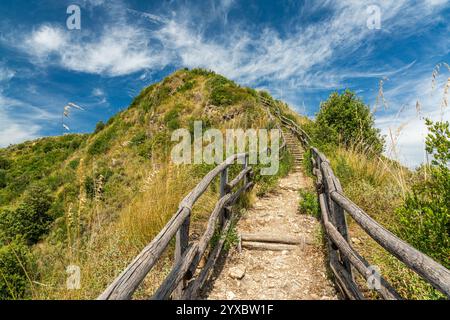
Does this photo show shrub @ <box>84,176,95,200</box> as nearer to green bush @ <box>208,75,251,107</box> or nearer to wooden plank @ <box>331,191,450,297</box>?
wooden plank @ <box>331,191,450,297</box>

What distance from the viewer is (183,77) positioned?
28219 millimetres

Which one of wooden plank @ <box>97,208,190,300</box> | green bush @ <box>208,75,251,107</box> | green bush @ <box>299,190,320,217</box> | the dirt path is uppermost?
green bush @ <box>208,75,251,107</box>

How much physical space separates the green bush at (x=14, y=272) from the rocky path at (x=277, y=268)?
6.98 ft

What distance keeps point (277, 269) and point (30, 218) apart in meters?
9.94

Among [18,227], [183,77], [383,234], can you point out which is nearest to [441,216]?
[383,234]

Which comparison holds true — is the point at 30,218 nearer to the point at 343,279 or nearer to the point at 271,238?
the point at 271,238

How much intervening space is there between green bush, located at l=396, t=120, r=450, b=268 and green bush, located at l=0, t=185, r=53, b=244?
362 inches

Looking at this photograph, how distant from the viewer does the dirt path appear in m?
2.89

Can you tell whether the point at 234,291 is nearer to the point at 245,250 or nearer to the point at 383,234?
the point at 245,250

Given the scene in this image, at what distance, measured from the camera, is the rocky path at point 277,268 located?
289 cm

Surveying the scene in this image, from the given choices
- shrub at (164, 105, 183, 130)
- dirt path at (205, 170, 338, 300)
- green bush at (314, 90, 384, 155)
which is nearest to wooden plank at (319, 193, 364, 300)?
dirt path at (205, 170, 338, 300)

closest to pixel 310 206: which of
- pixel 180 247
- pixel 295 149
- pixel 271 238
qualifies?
pixel 271 238

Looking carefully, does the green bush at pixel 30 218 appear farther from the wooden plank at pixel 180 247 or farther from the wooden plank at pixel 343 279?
the wooden plank at pixel 343 279

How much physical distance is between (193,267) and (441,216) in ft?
8.14
